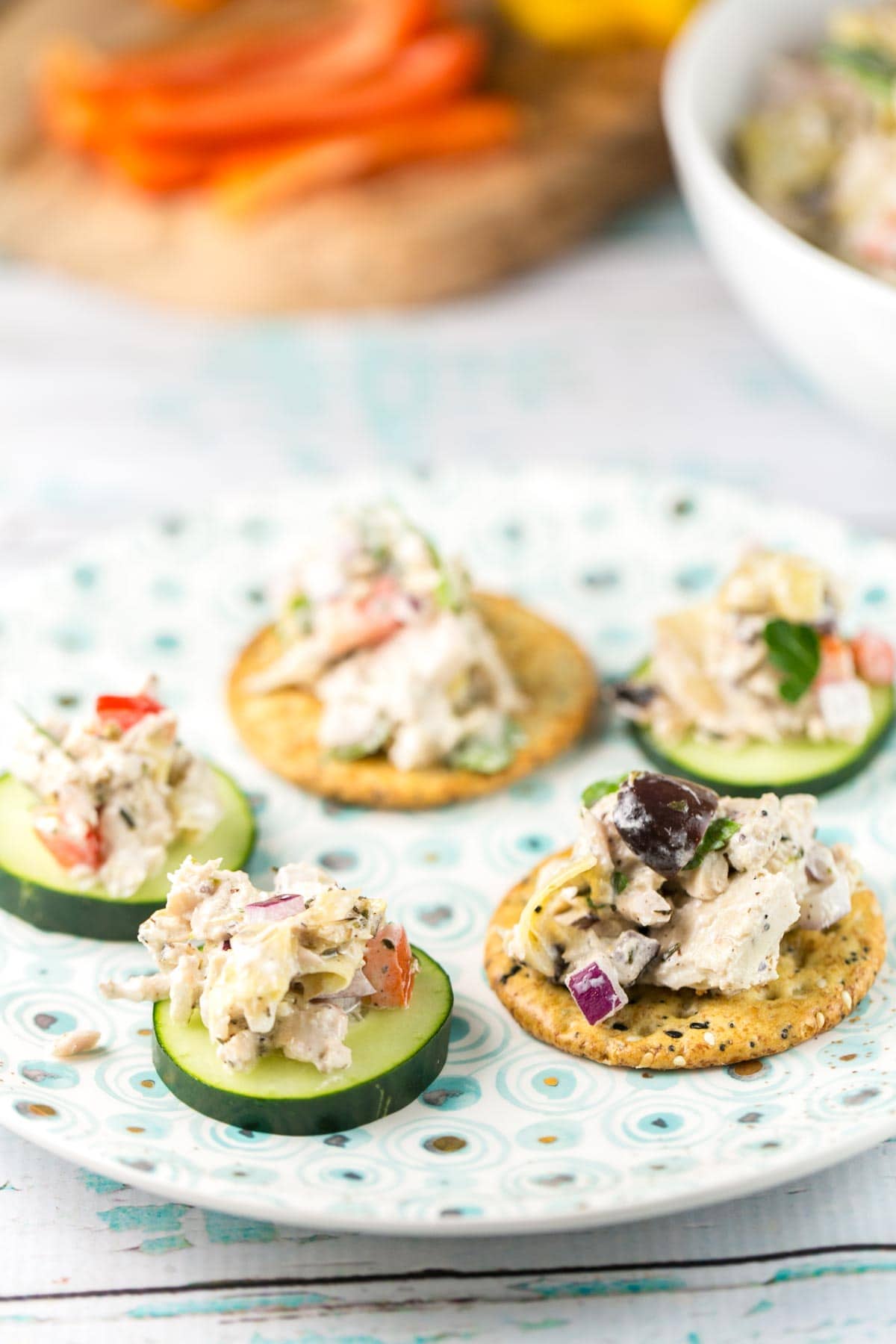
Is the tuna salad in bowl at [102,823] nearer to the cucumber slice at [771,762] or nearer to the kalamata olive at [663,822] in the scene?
the kalamata olive at [663,822]

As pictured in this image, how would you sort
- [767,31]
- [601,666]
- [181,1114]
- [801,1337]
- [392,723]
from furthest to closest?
[767,31]
[601,666]
[392,723]
[181,1114]
[801,1337]

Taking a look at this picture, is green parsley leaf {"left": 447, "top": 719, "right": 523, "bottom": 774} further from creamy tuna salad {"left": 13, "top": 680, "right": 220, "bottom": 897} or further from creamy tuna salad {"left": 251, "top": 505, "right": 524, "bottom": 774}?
creamy tuna salad {"left": 13, "top": 680, "right": 220, "bottom": 897}

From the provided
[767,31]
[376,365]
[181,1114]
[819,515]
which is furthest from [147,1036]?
[767,31]

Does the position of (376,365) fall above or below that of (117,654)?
below

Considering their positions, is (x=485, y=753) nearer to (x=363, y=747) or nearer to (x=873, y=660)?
(x=363, y=747)

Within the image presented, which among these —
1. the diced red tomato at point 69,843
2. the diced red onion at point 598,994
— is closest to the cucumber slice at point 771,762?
the diced red onion at point 598,994

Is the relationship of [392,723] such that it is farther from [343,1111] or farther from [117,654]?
[343,1111]

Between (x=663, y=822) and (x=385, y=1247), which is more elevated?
(x=663, y=822)

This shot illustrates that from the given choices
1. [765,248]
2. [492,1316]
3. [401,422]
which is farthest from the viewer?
[401,422]

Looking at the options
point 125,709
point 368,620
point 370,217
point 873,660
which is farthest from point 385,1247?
point 370,217
